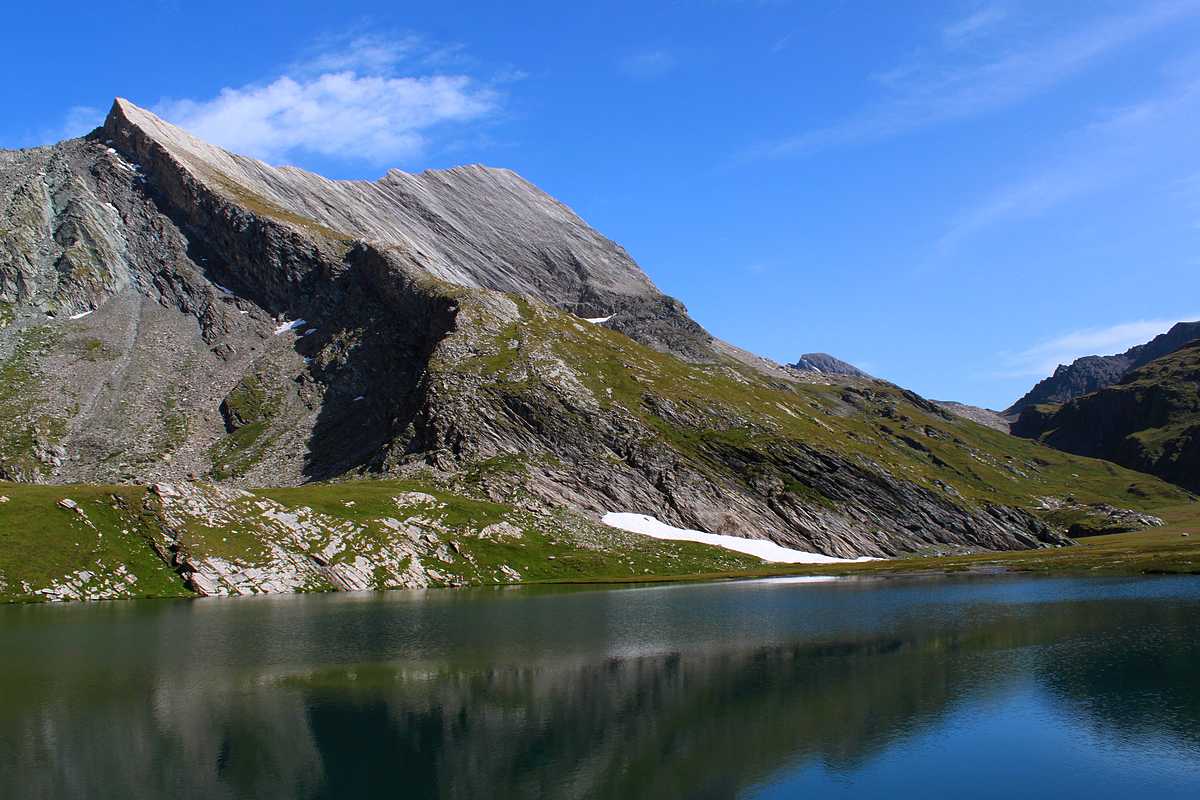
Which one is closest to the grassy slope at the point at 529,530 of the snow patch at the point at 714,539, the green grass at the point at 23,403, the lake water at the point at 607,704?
the snow patch at the point at 714,539

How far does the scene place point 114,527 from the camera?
350ft

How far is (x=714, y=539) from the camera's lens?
15688 centimetres

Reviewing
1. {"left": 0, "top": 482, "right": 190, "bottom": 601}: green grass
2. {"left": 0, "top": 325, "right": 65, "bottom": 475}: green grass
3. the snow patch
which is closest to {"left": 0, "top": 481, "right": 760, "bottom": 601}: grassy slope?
{"left": 0, "top": 482, "right": 190, "bottom": 601}: green grass

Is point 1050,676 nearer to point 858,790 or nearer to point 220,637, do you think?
point 858,790

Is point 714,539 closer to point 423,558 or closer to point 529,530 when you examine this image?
point 529,530

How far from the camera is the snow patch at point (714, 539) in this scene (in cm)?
15375

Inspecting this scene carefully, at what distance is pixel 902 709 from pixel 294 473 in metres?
149

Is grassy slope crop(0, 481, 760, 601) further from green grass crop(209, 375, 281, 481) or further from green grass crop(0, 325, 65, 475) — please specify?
green grass crop(0, 325, 65, 475)

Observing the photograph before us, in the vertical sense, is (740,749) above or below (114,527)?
below

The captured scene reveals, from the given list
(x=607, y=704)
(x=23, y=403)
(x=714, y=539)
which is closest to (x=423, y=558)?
(x=714, y=539)

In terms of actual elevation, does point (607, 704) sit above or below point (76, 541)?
below

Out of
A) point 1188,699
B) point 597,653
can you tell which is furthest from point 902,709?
point 597,653

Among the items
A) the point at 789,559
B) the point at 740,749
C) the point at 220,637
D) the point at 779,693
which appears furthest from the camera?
the point at 789,559

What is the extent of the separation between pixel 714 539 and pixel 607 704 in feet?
368
